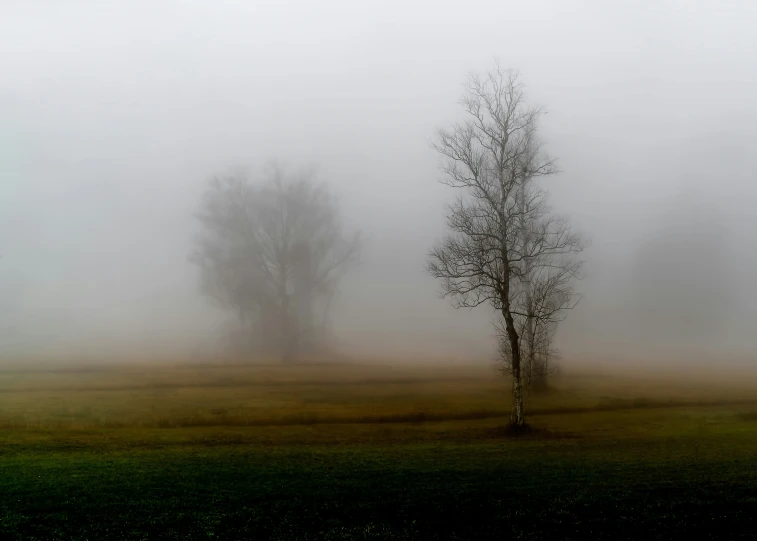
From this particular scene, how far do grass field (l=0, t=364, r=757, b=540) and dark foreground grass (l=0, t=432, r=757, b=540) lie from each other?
52 mm

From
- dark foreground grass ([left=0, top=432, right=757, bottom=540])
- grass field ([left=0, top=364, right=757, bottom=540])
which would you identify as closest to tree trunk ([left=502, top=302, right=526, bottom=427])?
grass field ([left=0, top=364, right=757, bottom=540])

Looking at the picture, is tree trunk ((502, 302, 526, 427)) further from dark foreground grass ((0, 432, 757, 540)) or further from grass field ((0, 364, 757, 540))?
dark foreground grass ((0, 432, 757, 540))

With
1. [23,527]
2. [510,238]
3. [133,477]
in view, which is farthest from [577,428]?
[23,527]

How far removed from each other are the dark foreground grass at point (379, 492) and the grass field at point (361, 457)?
0.17 feet

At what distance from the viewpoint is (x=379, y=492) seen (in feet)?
44.4

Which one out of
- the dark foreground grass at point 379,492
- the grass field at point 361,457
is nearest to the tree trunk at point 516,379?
the grass field at point 361,457

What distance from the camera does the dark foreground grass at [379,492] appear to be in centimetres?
1166

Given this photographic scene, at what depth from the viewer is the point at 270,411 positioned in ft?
66.2

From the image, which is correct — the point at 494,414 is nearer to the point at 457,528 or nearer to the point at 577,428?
the point at 577,428

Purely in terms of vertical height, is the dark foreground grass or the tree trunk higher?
the tree trunk

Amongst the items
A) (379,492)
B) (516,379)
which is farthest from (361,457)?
(516,379)

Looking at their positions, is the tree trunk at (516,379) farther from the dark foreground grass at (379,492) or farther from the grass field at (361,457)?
the dark foreground grass at (379,492)

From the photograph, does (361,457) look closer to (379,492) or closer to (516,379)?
(379,492)

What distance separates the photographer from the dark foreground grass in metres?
11.7
